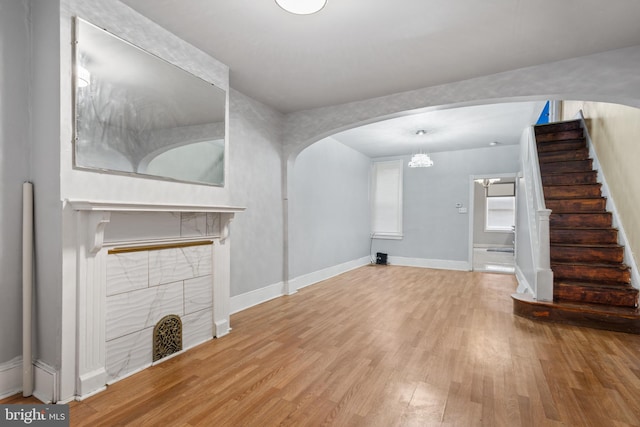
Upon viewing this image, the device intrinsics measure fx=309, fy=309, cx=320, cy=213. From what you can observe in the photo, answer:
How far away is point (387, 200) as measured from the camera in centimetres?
797

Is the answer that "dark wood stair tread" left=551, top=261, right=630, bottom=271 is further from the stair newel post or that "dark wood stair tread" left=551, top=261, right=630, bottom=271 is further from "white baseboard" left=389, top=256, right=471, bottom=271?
"white baseboard" left=389, top=256, right=471, bottom=271

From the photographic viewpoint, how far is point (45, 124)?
2.04m

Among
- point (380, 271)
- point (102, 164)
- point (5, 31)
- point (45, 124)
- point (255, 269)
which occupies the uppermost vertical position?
point (5, 31)

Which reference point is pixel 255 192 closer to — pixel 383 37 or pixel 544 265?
pixel 383 37

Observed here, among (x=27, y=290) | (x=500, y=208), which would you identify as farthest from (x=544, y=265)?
(x=500, y=208)

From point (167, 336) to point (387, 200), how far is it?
6332 mm

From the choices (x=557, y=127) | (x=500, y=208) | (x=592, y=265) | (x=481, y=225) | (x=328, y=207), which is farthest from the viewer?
(x=481, y=225)

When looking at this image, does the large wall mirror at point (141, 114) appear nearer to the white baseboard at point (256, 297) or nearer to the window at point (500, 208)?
the white baseboard at point (256, 297)

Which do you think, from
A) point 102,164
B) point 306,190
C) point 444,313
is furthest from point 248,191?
point 444,313

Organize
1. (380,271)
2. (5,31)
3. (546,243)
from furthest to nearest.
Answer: (380,271)
(546,243)
(5,31)

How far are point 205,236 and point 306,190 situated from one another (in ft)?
8.79

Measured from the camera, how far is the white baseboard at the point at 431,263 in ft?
23.1

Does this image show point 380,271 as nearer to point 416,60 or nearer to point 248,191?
point 248,191

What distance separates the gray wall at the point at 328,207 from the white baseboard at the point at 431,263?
2.74 feet
